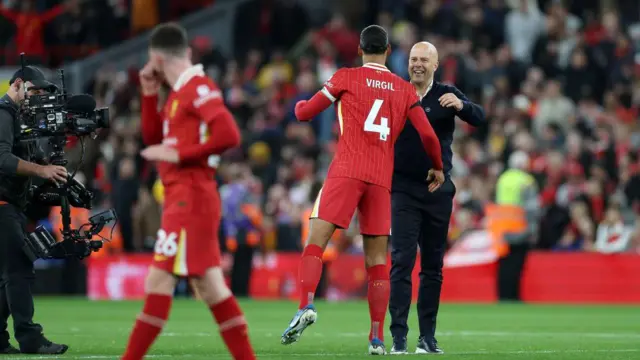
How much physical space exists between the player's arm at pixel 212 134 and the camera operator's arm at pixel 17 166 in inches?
→ 102

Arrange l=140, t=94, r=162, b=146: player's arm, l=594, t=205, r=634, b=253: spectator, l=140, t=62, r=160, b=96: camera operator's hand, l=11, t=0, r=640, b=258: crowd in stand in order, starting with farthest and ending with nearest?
l=11, t=0, r=640, b=258: crowd in stand
l=594, t=205, r=634, b=253: spectator
l=140, t=94, r=162, b=146: player's arm
l=140, t=62, r=160, b=96: camera operator's hand

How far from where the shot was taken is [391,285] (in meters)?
11.6

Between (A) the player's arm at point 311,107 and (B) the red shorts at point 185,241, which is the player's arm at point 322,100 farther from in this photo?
(B) the red shorts at point 185,241

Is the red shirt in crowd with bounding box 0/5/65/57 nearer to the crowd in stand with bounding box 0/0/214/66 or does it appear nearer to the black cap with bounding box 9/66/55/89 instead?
the crowd in stand with bounding box 0/0/214/66

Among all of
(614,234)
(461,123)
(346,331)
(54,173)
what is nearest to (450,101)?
(54,173)

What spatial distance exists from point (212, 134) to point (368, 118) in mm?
2583

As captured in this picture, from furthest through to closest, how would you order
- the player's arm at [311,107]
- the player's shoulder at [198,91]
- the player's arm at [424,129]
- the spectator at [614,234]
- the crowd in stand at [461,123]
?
the crowd in stand at [461,123] < the spectator at [614,234] < the player's arm at [424,129] < the player's arm at [311,107] < the player's shoulder at [198,91]

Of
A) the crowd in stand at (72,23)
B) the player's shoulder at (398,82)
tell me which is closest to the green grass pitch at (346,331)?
the player's shoulder at (398,82)

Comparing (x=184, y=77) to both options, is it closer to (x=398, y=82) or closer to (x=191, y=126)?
(x=191, y=126)

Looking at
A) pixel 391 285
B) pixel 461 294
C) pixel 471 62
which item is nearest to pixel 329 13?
pixel 471 62

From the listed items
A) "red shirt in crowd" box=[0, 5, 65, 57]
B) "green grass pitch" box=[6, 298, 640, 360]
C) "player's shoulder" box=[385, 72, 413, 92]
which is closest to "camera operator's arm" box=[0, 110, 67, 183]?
"green grass pitch" box=[6, 298, 640, 360]

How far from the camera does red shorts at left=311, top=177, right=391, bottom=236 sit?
10797 mm

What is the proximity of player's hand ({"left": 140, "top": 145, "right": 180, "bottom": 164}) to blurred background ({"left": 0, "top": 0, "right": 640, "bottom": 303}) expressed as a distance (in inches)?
562

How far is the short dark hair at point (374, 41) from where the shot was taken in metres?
10.9
